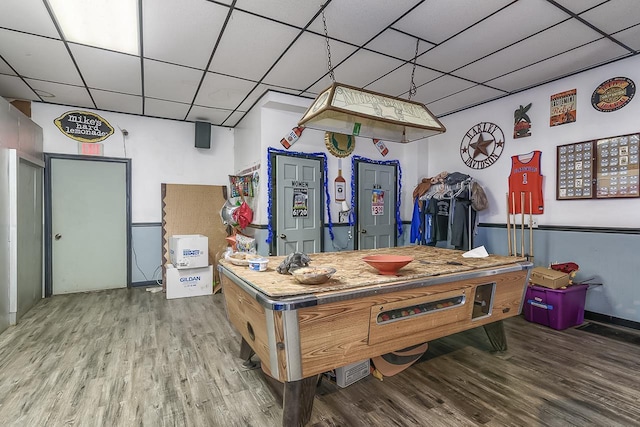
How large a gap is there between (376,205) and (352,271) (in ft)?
10.6

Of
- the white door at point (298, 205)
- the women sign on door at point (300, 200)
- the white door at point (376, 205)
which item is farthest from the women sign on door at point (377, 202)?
the women sign on door at point (300, 200)

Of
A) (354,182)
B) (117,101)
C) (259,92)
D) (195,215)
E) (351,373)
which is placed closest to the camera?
(351,373)

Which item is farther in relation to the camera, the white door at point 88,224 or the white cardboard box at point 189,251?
the white door at point 88,224

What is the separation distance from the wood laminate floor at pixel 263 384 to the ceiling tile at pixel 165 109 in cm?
303

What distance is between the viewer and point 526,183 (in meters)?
4.06

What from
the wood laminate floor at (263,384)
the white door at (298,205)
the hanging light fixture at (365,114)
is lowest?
the wood laminate floor at (263,384)

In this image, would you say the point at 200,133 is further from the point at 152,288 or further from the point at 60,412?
the point at 60,412

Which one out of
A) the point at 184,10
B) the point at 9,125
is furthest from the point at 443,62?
the point at 9,125

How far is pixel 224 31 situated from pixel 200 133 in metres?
2.90

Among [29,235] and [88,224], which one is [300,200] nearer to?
[88,224]

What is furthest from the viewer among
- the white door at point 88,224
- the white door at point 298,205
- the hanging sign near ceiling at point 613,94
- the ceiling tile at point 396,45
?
the white door at point 88,224

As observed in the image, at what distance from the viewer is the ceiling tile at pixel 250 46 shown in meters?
2.67

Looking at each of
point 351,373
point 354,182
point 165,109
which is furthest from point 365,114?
point 165,109

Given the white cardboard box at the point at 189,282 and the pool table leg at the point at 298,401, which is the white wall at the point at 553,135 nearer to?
the pool table leg at the point at 298,401
